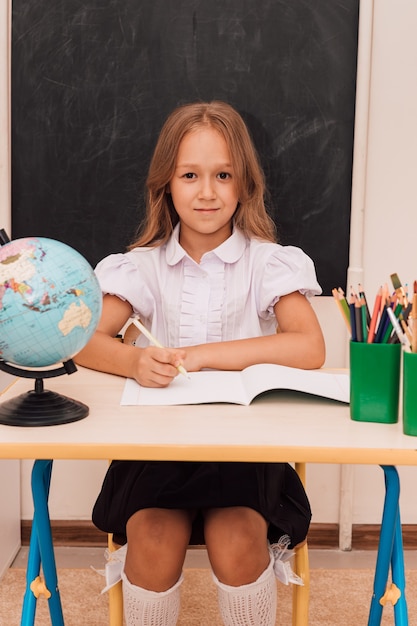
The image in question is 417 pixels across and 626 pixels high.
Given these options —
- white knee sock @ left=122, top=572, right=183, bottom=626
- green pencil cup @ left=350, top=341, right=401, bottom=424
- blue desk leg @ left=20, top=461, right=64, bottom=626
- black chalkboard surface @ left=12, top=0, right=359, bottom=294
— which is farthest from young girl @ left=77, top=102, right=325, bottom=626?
black chalkboard surface @ left=12, top=0, right=359, bottom=294

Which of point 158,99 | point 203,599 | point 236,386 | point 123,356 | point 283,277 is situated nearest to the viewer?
point 236,386

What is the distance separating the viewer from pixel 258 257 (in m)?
1.72

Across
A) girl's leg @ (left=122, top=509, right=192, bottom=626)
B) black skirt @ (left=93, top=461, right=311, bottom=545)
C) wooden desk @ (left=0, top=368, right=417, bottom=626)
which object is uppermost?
wooden desk @ (left=0, top=368, right=417, bottom=626)

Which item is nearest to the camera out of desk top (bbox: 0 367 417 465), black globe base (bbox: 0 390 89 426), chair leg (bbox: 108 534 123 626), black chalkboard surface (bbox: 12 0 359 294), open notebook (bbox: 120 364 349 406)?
desk top (bbox: 0 367 417 465)

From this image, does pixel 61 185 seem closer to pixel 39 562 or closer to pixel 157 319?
pixel 157 319

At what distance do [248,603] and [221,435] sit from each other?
0.41 meters

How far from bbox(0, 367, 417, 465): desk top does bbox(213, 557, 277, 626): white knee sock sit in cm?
32

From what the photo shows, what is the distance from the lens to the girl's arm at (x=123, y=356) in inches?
48.9

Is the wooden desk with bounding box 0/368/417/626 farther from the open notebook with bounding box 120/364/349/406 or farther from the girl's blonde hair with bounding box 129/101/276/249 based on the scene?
the girl's blonde hair with bounding box 129/101/276/249

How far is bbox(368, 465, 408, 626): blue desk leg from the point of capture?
1.31 metres

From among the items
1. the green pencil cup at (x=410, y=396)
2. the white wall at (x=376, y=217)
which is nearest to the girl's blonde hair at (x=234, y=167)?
the white wall at (x=376, y=217)


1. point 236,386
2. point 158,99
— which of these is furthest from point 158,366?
point 158,99

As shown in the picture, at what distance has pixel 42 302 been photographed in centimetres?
105

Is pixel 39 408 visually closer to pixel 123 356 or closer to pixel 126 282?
pixel 123 356
